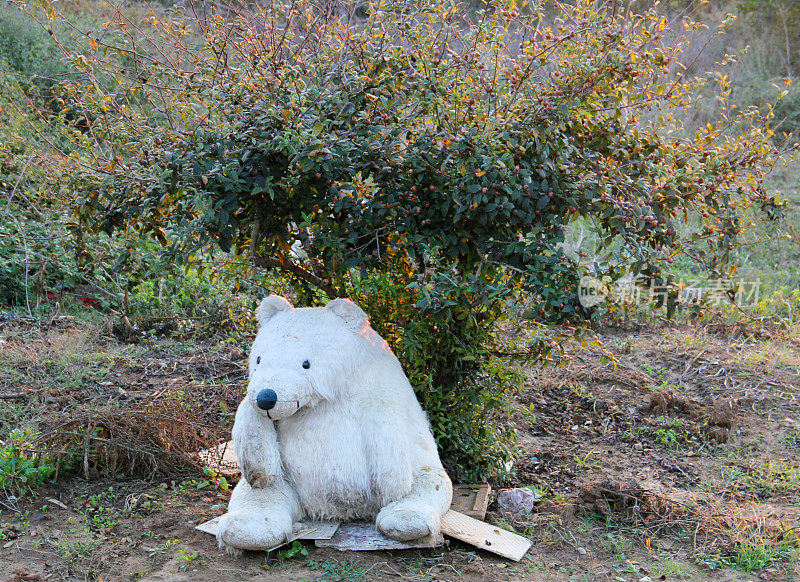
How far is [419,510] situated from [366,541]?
0.93ft

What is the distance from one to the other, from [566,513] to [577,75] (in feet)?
6.99

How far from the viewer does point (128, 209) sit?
11.6 ft

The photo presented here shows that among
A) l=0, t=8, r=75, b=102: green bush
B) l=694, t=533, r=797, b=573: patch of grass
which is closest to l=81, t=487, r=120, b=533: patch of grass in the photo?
l=694, t=533, r=797, b=573: patch of grass

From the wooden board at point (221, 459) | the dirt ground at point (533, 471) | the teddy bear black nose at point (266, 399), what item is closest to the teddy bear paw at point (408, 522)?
the dirt ground at point (533, 471)

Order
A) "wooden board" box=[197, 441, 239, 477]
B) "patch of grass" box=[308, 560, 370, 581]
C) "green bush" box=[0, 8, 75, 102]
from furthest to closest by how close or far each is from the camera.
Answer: "green bush" box=[0, 8, 75, 102] → "wooden board" box=[197, 441, 239, 477] → "patch of grass" box=[308, 560, 370, 581]

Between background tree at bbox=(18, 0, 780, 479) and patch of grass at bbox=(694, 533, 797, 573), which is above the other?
background tree at bbox=(18, 0, 780, 479)

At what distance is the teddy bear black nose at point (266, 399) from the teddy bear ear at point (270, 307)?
0.57 metres

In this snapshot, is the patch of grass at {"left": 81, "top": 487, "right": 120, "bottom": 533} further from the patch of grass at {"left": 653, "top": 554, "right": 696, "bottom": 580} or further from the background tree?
the patch of grass at {"left": 653, "top": 554, "right": 696, "bottom": 580}

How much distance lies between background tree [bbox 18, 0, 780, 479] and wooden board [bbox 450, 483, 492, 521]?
0.13m

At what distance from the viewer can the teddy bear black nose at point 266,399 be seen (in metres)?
3.15

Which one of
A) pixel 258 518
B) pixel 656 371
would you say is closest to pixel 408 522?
pixel 258 518

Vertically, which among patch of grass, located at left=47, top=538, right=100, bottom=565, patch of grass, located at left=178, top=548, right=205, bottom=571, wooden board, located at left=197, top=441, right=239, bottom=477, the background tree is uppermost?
the background tree

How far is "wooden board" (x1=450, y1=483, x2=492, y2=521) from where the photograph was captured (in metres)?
3.61

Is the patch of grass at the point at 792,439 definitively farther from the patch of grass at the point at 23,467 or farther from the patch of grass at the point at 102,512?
the patch of grass at the point at 23,467
